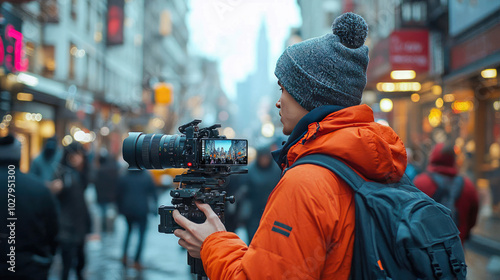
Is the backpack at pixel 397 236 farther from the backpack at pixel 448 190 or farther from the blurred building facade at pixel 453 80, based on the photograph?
the blurred building facade at pixel 453 80

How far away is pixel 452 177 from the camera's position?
4.73 metres

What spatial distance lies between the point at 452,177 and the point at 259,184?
2518 mm

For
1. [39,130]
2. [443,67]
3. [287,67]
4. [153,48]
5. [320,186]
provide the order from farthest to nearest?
[153,48] < [39,130] < [443,67] < [287,67] < [320,186]

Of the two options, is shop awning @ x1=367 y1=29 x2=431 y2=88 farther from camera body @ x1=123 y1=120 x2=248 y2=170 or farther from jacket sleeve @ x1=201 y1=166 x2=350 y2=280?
jacket sleeve @ x1=201 y1=166 x2=350 y2=280

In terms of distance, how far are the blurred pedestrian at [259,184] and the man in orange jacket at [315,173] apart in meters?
4.32

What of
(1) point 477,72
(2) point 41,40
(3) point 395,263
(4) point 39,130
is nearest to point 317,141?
(3) point 395,263

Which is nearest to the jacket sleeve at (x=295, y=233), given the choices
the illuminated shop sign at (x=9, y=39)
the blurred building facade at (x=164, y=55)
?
the illuminated shop sign at (x=9, y=39)

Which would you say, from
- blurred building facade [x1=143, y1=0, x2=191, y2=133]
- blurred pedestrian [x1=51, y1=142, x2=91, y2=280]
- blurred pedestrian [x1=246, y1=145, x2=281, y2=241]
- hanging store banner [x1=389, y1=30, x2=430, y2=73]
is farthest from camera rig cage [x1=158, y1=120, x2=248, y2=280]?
blurred building facade [x1=143, y1=0, x2=191, y2=133]

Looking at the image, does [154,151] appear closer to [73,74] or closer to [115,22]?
[73,74]

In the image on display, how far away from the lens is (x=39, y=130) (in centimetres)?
1838

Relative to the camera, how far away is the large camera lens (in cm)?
214

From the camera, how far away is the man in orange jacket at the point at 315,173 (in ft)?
4.50

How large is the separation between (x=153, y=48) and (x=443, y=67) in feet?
123

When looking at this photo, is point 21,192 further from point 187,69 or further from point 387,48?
point 187,69
